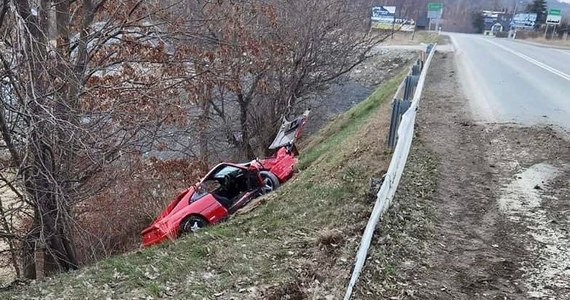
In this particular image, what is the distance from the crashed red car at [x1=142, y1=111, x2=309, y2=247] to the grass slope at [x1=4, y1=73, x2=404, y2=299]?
6.08 feet

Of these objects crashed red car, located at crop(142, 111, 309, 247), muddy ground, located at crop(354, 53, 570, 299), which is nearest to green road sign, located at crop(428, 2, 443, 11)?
crashed red car, located at crop(142, 111, 309, 247)

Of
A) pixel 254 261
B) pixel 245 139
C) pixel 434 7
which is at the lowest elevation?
pixel 245 139

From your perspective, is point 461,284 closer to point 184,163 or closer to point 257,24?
point 184,163

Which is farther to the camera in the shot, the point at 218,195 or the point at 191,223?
the point at 218,195

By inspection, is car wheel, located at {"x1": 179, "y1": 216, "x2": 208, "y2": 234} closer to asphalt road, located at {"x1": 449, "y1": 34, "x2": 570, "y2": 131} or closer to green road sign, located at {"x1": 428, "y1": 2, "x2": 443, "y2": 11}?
asphalt road, located at {"x1": 449, "y1": 34, "x2": 570, "y2": 131}

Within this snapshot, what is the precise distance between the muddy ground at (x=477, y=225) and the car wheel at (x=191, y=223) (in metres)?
3.94

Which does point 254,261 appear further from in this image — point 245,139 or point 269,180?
point 245,139

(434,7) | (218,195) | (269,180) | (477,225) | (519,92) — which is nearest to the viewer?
(477,225)

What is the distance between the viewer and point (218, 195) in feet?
34.9

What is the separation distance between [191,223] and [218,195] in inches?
58.5

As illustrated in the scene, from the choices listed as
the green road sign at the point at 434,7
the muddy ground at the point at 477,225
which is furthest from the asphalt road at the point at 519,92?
the green road sign at the point at 434,7

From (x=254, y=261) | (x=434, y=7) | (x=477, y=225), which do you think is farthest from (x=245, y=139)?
(x=434, y=7)

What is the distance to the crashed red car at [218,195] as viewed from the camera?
9.20 m

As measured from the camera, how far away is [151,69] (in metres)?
11.8
